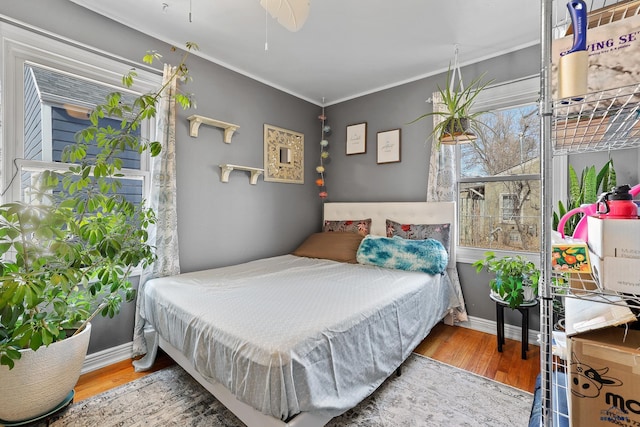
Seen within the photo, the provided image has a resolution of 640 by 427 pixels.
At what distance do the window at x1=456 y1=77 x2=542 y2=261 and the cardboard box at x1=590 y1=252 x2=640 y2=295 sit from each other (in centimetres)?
222

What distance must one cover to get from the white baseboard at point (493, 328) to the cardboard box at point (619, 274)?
2.28 metres

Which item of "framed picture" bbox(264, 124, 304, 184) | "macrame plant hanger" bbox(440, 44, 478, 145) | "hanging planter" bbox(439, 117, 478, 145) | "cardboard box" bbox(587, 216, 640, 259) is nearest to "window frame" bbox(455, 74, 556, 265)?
"macrame plant hanger" bbox(440, 44, 478, 145)

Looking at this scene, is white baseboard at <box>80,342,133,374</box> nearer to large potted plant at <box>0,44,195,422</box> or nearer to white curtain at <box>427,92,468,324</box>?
large potted plant at <box>0,44,195,422</box>

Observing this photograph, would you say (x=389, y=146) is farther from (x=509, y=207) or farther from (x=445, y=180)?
(x=509, y=207)

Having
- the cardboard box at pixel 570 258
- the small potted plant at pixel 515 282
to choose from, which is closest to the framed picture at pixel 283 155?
the small potted plant at pixel 515 282

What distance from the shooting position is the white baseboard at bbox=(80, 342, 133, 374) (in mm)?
2012

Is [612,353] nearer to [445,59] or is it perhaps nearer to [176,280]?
[176,280]

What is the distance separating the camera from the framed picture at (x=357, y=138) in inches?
134

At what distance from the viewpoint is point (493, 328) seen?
2.59 metres

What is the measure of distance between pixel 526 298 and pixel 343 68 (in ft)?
8.33

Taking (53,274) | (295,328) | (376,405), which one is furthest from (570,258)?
(53,274)

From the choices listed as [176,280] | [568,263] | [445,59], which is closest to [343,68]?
[445,59]

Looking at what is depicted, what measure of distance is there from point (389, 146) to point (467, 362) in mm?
2160

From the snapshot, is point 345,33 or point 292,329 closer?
point 292,329
